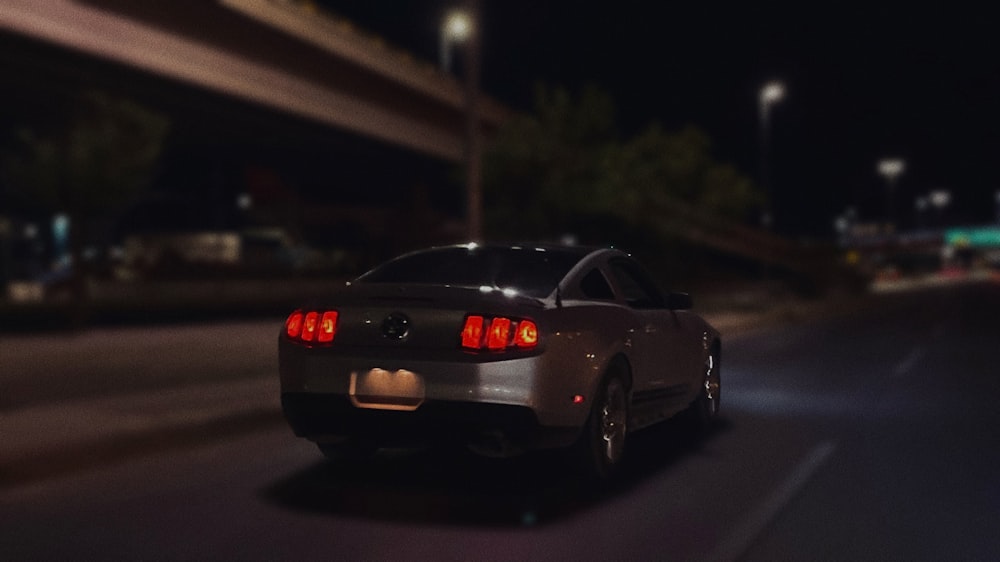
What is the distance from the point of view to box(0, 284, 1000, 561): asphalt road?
619 centimetres

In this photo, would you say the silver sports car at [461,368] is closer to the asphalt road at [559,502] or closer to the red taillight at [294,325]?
the red taillight at [294,325]

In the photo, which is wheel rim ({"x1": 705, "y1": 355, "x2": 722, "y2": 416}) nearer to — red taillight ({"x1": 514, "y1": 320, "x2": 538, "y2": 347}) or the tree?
red taillight ({"x1": 514, "y1": 320, "x2": 538, "y2": 347})

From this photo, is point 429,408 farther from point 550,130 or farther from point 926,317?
point 926,317

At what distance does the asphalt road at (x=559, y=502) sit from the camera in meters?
6.19

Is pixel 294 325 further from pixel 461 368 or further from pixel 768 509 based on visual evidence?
pixel 768 509

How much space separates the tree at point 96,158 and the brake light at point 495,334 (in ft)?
82.9

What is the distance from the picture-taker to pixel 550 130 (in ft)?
104

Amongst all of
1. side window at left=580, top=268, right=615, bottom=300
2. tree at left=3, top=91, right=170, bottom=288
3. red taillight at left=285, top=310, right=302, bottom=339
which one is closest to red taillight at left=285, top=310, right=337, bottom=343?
red taillight at left=285, top=310, right=302, bottom=339

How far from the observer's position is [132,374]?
15609 millimetres

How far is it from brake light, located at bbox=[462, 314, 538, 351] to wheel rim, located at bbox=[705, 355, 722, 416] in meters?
3.69

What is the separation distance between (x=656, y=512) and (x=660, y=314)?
7.18ft

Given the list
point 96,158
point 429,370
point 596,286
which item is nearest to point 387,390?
point 429,370

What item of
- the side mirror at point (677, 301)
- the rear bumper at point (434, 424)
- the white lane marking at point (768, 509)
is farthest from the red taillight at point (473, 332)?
the side mirror at point (677, 301)

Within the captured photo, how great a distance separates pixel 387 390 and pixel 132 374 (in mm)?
9542
